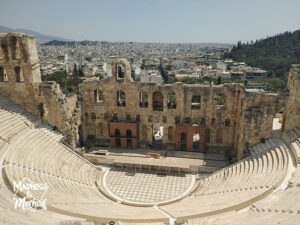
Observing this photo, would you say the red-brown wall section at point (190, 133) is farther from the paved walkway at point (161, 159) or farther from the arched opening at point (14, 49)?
the arched opening at point (14, 49)

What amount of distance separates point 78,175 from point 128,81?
10.8 metres

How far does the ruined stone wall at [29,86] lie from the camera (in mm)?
23922

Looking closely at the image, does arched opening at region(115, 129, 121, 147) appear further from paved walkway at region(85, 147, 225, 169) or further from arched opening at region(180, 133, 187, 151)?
arched opening at region(180, 133, 187, 151)

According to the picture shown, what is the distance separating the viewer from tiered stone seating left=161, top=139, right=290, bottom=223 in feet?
48.7

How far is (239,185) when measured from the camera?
1739 cm

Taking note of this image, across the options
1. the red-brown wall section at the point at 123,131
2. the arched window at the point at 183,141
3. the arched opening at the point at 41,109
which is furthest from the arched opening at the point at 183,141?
the arched opening at the point at 41,109

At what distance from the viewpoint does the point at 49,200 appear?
562 inches

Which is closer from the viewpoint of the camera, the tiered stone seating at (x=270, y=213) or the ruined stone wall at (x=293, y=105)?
the tiered stone seating at (x=270, y=213)

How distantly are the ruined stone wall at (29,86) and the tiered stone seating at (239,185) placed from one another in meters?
14.0

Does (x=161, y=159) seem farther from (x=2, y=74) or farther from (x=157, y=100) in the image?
(x=2, y=74)

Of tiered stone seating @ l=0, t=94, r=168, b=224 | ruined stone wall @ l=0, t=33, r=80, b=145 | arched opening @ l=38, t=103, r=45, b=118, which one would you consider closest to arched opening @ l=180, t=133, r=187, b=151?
tiered stone seating @ l=0, t=94, r=168, b=224

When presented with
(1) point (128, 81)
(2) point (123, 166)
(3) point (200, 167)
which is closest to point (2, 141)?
(2) point (123, 166)

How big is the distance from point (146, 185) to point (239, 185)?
8078mm

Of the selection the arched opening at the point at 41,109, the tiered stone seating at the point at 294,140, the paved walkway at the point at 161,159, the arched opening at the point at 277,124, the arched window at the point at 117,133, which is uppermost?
the arched opening at the point at 41,109
